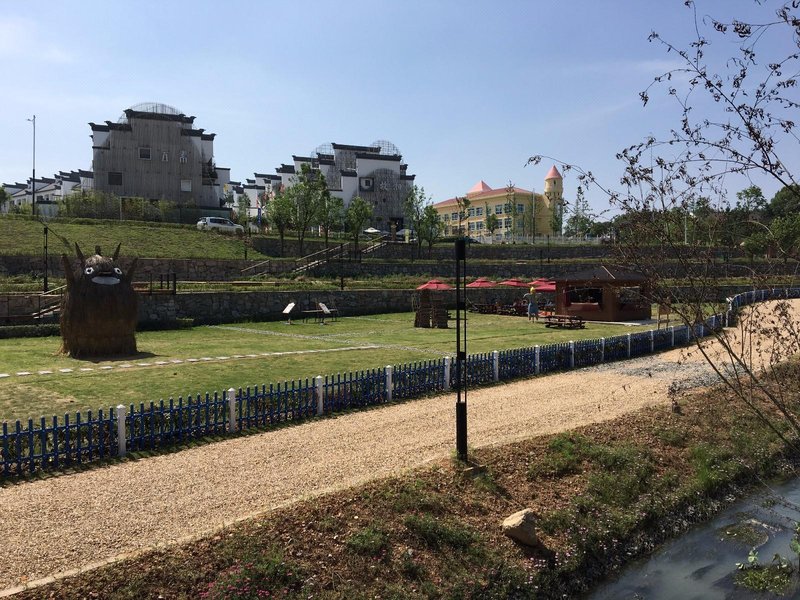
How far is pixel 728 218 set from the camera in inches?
293

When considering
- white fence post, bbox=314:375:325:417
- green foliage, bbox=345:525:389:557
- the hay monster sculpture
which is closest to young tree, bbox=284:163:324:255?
the hay monster sculpture

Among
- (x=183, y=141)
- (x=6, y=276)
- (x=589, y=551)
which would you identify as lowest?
(x=589, y=551)

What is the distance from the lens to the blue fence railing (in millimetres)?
9586

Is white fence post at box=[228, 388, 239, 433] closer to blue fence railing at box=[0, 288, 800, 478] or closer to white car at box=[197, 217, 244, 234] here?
blue fence railing at box=[0, 288, 800, 478]

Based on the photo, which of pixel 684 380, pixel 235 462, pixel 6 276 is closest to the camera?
pixel 235 462

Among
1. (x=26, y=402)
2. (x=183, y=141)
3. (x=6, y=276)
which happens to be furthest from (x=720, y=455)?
(x=183, y=141)

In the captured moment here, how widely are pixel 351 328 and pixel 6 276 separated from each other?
23.4 metres

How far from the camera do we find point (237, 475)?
9.48 meters

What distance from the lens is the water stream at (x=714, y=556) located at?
8.24 metres

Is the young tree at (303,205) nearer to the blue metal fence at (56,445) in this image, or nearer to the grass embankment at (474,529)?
the blue metal fence at (56,445)

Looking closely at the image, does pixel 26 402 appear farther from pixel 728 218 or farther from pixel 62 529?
pixel 728 218

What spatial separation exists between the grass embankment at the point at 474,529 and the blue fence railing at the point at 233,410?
293cm

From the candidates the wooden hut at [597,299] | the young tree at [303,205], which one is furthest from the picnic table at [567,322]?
the young tree at [303,205]

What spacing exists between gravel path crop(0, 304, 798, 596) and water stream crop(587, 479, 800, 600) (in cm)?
310
